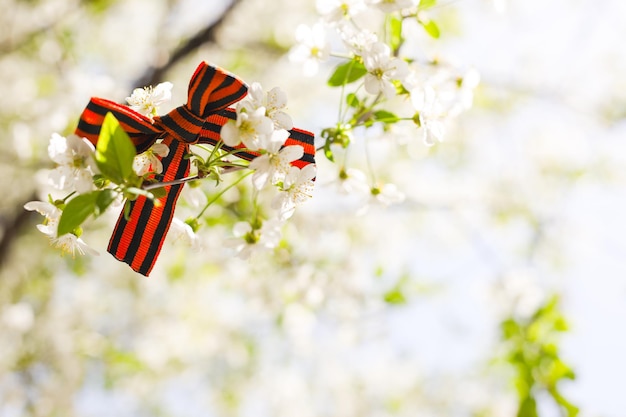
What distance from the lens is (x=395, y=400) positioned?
470 cm

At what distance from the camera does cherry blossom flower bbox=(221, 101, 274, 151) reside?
58 cm

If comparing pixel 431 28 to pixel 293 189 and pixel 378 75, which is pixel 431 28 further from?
pixel 293 189

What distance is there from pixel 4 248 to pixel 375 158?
2228mm

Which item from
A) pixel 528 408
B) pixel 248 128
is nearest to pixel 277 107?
pixel 248 128

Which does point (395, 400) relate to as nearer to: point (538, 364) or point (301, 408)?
point (301, 408)

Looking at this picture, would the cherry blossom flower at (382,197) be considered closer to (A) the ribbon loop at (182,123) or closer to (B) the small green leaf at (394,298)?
(A) the ribbon loop at (182,123)

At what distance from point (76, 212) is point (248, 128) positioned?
A: 195 millimetres

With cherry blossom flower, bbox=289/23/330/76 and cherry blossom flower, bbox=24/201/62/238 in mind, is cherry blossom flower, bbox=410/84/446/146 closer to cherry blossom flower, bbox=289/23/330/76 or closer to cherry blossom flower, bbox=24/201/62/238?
cherry blossom flower, bbox=289/23/330/76

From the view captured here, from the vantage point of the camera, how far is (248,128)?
1.95 ft

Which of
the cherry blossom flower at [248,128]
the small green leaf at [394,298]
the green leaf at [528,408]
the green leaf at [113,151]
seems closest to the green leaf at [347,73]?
the cherry blossom flower at [248,128]

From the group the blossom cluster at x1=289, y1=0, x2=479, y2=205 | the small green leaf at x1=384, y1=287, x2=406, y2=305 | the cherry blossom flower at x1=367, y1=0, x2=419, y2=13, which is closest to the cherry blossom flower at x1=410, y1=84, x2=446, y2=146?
the blossom cluster at x1=289, y1=0, x2=479, y2=205

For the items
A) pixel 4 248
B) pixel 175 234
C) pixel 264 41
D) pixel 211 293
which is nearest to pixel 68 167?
pixel 175 234

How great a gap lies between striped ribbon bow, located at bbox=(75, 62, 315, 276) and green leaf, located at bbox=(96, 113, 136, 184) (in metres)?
0.04

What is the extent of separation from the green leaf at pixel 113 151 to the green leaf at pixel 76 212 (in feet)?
0.10
